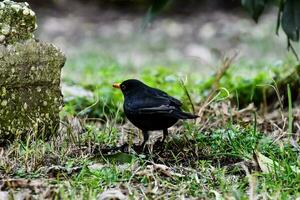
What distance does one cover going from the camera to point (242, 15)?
16.8 meters

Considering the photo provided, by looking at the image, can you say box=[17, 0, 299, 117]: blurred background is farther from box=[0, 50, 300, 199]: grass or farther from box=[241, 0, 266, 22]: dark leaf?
box=[0, 50, 300, 199]: grass

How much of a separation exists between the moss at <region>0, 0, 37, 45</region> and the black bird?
2.58 ft

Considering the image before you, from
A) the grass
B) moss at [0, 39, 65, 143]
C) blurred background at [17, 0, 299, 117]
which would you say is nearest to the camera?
the grass

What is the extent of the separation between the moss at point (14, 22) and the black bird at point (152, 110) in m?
0.79

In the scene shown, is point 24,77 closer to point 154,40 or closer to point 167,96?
point 167,96

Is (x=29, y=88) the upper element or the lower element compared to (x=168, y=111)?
upper

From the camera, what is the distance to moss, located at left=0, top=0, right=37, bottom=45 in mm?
4801

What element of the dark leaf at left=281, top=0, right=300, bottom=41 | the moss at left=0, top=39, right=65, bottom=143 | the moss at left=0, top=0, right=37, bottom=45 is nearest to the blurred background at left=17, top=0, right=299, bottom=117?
the dark leaf at left=281, top=0, right=300, bottom=41

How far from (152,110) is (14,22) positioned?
1.01 m

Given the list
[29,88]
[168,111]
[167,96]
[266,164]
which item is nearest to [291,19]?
[167,96]

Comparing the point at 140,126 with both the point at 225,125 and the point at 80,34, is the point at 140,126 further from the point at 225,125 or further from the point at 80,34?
the point at 80,34

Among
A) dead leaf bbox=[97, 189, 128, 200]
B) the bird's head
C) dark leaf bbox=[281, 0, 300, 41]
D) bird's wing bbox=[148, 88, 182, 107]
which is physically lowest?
dead leaf bbox=[97, 189, 128, 200]

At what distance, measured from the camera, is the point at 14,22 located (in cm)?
484

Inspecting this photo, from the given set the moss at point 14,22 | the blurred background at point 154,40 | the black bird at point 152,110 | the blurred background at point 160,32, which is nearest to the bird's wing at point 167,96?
the black bird at point 152,110
